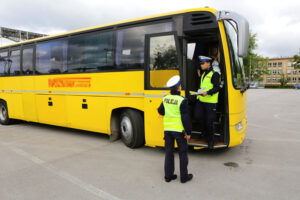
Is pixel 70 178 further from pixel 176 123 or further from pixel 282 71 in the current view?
pixel 282 71

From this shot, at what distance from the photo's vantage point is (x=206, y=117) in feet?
16.7

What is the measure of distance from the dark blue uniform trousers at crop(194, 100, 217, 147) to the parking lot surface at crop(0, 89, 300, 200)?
1.80 feet

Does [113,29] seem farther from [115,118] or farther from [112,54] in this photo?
[115,118]

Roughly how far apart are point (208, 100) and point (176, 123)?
4.70 feet

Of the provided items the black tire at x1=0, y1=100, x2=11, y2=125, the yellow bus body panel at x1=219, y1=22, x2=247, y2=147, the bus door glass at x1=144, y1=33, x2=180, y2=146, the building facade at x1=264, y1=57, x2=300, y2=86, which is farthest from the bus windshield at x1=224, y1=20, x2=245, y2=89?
the building facade at x1=264, y1=57, x2=300, y2=86

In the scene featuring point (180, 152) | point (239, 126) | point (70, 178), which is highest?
point (239, 126)

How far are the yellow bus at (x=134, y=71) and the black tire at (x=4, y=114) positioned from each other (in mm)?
2164

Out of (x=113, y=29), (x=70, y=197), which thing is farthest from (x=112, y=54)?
(x=70, y=197)

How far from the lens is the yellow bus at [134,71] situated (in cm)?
496

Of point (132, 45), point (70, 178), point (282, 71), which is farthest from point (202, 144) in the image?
point (282, 71)

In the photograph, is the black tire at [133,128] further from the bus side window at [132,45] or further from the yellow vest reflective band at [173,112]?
the yellow vest reflective band at [173,112]

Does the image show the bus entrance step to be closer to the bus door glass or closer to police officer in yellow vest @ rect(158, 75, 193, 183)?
the bus door glass

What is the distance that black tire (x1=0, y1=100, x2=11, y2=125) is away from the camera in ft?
32.5

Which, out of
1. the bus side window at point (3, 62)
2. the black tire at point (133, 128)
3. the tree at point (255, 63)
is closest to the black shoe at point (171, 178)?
the black tire at point (133, 128)
